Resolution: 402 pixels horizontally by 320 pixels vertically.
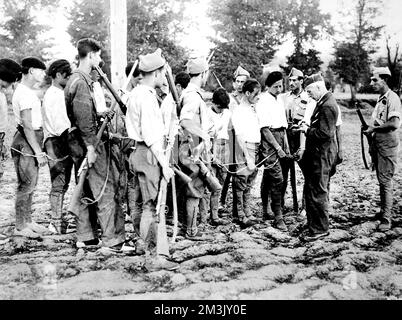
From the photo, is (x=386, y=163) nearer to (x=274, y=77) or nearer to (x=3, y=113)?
(x=274, y=77)

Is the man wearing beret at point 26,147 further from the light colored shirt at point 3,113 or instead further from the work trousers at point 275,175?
the work trousers at point 275,175

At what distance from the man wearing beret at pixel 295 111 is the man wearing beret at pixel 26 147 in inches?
142

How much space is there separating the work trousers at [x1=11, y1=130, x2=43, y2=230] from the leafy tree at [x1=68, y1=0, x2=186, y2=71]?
877 cm

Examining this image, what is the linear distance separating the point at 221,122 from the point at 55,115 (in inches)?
93.4

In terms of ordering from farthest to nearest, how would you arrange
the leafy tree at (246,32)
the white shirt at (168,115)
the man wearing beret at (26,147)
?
1. the leafy tree at (246,32)
2. the man wearing beret at (26,147)
3. the white shirt at (168,115)

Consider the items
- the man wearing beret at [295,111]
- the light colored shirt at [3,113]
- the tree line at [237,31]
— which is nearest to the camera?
the light colored shirt at [3,113]

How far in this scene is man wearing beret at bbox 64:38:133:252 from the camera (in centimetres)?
437

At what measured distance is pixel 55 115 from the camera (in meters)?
5.17

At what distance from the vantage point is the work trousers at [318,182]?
16.6 ft

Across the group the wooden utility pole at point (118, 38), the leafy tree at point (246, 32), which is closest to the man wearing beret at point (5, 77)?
the wooden utility pole at point (118, 38)

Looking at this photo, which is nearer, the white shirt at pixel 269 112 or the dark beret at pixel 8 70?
the dark beret at pixel 8 70

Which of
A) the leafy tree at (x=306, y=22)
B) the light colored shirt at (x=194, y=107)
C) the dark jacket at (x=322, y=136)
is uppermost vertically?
the leafy tree at (x=306, y=22)
